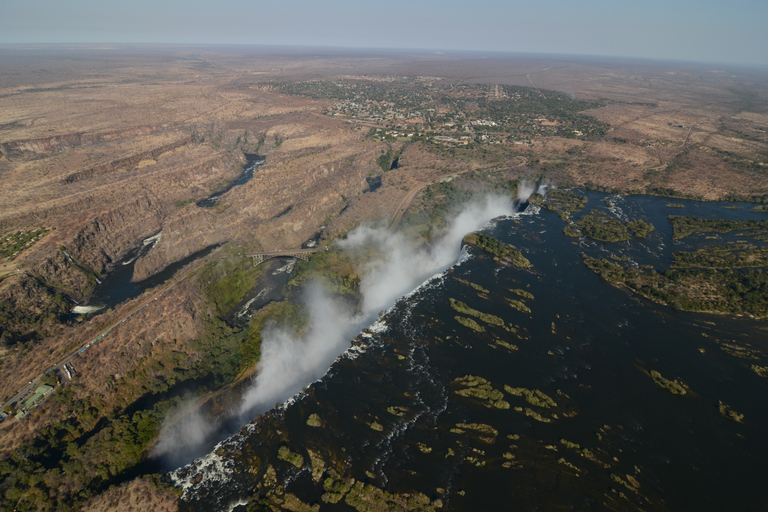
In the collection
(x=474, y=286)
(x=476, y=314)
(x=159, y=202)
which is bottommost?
(x=476, y=314)

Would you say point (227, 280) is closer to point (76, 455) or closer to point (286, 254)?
point (286, 254)

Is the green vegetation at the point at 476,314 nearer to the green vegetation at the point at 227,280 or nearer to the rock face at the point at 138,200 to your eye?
the green vegetation at the point at 227,280

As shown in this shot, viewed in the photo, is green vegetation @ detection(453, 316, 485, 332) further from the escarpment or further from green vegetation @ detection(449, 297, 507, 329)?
the escarpment

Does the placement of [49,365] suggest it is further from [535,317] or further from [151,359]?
[535,317]

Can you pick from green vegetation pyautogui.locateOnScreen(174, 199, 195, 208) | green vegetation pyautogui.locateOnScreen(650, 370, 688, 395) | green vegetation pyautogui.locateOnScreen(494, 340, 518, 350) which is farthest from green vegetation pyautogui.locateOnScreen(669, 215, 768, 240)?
green vegetation pyautogui.locateOnScreen(174, 199, 195, 208)

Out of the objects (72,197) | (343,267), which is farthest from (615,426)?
(72,197)

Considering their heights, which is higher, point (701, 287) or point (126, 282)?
point (701, 287)

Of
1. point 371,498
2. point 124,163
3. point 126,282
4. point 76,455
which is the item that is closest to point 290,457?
point 371,498
